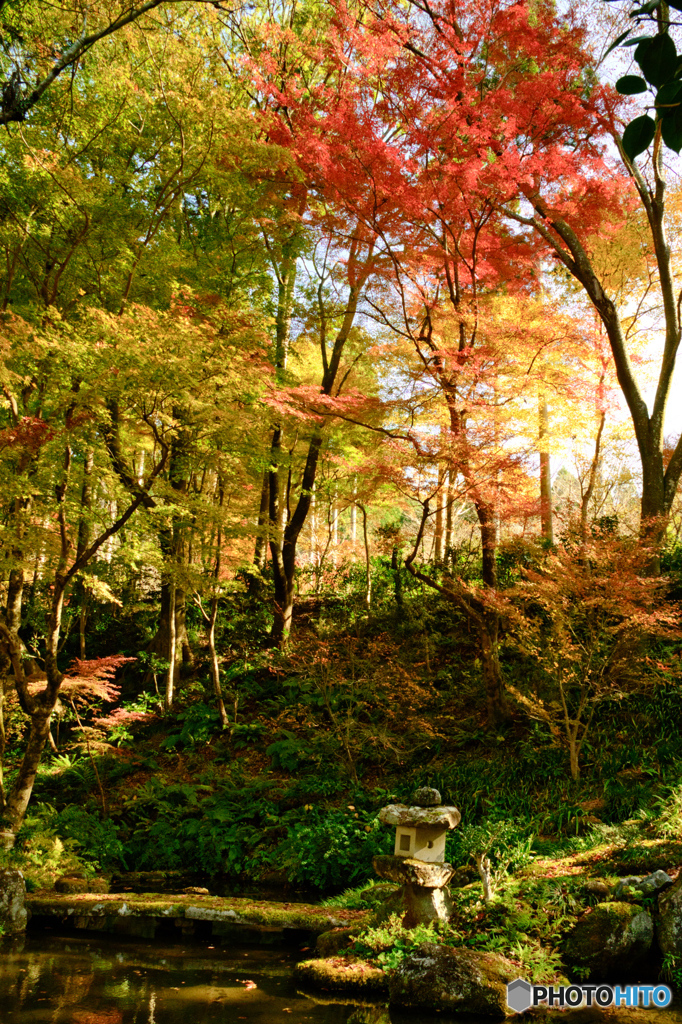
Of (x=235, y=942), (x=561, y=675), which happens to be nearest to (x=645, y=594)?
(x=561, y=675)

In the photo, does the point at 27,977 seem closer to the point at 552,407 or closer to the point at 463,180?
the point at 463,180

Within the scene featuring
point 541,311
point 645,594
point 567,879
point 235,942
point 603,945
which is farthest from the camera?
point 541,311

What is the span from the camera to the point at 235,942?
17.5 ft

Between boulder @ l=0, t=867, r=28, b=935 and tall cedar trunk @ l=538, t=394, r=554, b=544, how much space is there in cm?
648

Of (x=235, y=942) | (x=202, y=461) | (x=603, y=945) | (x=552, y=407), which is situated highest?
(x=552, y=407)

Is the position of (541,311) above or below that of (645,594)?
above

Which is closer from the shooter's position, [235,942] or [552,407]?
[235,942]

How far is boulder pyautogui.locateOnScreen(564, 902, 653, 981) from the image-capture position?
412cm

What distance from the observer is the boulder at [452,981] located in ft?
12.6

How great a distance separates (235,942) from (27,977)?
1669 millimetres

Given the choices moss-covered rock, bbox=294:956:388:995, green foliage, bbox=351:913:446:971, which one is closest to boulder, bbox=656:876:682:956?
green foliage, bbox=351:913:446:971

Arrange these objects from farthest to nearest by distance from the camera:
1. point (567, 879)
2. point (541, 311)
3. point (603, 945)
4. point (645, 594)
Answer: point (541, 311), point (645, 594), point (567, 879), point (603, 945)

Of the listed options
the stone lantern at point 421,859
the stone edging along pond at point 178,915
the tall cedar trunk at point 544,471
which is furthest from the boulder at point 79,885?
the tall cedar trunk at point 544,471

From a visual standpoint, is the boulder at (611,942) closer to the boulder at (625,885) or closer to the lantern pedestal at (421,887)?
the boulder at (625,885)
